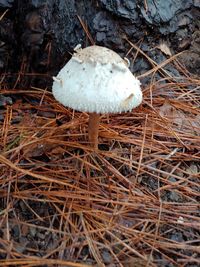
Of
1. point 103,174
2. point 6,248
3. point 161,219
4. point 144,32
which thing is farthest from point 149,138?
point 6,248

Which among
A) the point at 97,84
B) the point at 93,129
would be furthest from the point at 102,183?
the point at 97,84

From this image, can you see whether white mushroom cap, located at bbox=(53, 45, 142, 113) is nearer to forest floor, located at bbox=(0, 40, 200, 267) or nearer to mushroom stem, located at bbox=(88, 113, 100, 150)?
mushroom stem, located at bbox=(88, 113, 100, 150)

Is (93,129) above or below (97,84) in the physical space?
below

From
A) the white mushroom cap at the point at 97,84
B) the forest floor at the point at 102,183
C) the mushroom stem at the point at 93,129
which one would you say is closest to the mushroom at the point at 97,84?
the white mushroom cap at the point at 97,84

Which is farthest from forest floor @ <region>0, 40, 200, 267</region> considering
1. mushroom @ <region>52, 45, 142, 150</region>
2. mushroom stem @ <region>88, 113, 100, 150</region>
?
mushroom @ <region>52, 45, 142, 150</region>

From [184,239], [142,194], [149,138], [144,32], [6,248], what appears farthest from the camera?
[144,32]

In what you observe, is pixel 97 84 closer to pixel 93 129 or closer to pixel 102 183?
pixel 93 129

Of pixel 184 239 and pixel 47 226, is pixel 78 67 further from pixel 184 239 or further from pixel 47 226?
pixel 184 239
